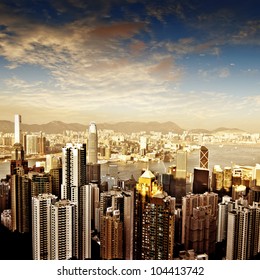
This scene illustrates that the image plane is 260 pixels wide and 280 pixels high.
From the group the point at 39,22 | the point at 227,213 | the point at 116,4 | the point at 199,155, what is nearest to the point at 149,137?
the point at 199,155

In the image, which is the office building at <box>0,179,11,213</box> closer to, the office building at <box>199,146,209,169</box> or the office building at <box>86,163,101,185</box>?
the office building at <box>86,163,101,185</box>

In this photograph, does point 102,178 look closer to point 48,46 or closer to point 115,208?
point 115,208

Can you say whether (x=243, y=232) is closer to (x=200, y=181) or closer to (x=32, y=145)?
(x=200, y=181)

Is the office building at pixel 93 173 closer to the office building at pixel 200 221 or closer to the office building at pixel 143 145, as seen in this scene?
the office building at pixel 143 145

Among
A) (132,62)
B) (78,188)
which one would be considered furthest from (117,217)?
(132,62)

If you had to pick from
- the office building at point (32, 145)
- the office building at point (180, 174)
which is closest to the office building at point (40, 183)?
the office building at point (32, 145)

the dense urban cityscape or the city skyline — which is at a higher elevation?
the city skyline

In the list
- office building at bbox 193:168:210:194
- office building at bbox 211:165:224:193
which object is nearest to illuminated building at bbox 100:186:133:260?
office building at bbox 193:168:210:194
